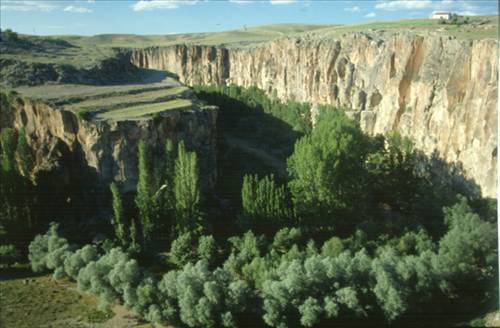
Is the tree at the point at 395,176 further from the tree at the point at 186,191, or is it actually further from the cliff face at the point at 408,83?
the tree at the point at 186,191

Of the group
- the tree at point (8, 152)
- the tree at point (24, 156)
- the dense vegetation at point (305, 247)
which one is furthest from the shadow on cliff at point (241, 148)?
the tree at point (8, 152)

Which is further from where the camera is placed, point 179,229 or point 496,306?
point 179,229

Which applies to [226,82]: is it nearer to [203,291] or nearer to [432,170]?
[432,170]

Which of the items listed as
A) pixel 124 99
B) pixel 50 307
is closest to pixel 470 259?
pixel 50 307

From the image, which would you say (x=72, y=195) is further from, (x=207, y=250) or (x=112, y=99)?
(x=207, y=250)

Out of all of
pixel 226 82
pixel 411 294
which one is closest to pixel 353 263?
pixel 411 294

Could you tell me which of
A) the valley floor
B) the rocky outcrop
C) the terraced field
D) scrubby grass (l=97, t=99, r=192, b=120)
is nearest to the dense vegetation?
the valley floor
